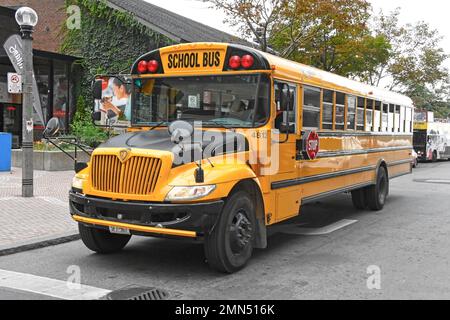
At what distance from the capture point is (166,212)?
5.43 m

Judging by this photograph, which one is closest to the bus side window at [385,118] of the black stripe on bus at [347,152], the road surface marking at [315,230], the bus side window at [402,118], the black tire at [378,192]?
the black stripe on bus at [347,152]

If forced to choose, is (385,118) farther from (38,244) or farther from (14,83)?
(14,83)

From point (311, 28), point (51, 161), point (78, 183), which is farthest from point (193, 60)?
point (311, 28)

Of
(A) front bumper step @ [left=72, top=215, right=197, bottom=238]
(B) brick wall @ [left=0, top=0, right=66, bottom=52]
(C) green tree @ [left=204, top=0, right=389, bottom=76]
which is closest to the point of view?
(A) front bumper step @ [left=72, top=215, right=197, bottom=238]

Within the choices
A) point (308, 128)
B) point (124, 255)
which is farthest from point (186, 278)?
point (308, 128)

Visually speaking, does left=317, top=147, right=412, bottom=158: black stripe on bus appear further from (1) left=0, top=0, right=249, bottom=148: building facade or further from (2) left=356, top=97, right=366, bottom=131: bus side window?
(1) left=0, top=0, right=249, bottom=148: building facade

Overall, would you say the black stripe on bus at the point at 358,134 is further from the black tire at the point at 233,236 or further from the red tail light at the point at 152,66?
the red tail light at the point at 152,66

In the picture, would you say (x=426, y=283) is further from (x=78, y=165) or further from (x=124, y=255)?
(x=78, y=165)

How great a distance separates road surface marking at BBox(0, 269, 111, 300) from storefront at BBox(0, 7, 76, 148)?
59.1 feet

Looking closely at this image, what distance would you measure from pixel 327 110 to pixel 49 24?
68.0 ft

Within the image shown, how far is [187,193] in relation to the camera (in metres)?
5.38

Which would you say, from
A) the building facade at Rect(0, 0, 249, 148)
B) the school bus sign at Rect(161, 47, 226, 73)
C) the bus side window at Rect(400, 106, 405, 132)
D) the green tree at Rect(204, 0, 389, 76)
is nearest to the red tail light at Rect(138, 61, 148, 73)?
the school bus sign at Rect(161, 47, 226, 73)

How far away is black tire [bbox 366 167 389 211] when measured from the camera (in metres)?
10.8

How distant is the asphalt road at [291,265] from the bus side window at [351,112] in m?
1.79
